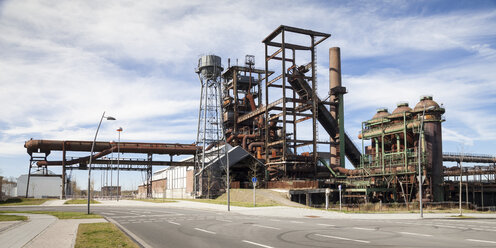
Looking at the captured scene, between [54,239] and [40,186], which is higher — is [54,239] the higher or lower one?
the higher one

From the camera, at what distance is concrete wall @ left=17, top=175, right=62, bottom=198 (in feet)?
330

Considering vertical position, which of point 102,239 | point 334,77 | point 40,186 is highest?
point 334,77

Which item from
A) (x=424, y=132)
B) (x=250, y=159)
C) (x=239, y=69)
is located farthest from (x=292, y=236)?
(x=239, y=69)

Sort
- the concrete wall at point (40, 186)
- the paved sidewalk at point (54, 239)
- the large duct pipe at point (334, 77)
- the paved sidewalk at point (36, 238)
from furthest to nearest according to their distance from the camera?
the concrete wall at point (40, 186) → the large duct pipe at point (334, 77) → the paved sidewalk at point (36, 238) → the paved sidewalk at point (54, 239)

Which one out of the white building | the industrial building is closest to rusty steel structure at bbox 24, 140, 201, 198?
the industrial building

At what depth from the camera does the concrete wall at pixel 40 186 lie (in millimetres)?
100625

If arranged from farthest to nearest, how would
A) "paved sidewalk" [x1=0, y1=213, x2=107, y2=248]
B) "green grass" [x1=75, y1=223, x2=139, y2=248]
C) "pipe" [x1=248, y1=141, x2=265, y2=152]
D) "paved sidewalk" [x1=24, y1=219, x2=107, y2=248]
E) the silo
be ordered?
1. "pipe" [x1=248, y1=141, x2=265, y2=152]
2. the silo
3. "paved sidewalk" [x1=0, y1=213, x2=107, y2=248]
4. "paved sidewalk" [x1=24, y1=219, x2=107, y2=248]
5. "green grass" [x1=75, y1=223, x2=139, y2=248]

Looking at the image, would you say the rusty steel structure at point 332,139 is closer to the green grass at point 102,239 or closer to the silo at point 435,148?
the silo at point 435,148

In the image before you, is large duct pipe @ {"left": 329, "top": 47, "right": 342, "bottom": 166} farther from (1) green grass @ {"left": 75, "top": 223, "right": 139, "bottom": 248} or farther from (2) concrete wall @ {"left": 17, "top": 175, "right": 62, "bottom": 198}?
(2) concrete wall @ {"left": 17, "top": 175, "right": 62, "bottom": 198}

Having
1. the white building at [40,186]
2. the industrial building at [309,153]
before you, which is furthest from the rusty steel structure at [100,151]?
the white building at [40,186]

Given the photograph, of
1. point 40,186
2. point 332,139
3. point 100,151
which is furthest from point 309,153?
point 40,186

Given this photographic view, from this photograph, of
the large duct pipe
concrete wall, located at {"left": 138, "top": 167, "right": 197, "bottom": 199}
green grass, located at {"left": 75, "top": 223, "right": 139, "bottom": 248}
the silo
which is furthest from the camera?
the large duct pipe

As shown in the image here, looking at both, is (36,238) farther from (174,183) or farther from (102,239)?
(174,183)

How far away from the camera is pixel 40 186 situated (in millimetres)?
104062
